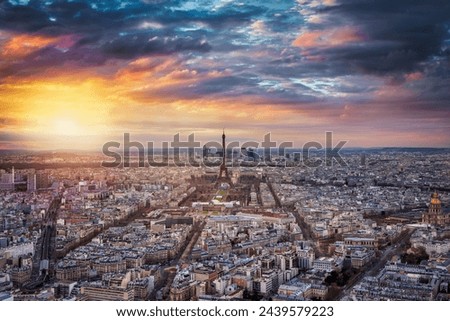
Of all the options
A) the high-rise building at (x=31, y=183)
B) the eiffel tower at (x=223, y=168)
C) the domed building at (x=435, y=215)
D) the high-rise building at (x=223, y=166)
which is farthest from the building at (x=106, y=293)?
the domed building at (x=435, y=215)

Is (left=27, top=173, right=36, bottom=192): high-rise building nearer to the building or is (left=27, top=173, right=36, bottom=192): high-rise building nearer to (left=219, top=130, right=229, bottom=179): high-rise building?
(left=219, top=130, right=229, bottom=179): high-rise building

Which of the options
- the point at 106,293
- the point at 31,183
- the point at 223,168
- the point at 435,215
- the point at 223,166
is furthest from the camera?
the point at 223,168

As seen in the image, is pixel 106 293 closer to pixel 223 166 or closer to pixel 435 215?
pixel 223 166

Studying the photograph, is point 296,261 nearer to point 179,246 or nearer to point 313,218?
point 179,246

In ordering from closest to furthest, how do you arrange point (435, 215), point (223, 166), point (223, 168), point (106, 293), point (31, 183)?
point (106, 293) → point (435, 215) → point (31, 183) → point (223, 166) → point (223, 168)

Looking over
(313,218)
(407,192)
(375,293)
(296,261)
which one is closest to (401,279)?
(375,293)

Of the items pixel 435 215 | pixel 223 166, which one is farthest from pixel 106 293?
pixel 435 215

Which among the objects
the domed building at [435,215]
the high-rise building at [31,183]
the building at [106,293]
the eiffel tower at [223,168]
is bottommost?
the building at [106,293]

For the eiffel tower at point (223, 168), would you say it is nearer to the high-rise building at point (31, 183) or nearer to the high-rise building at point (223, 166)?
the high-rise building at point (223, 166)
